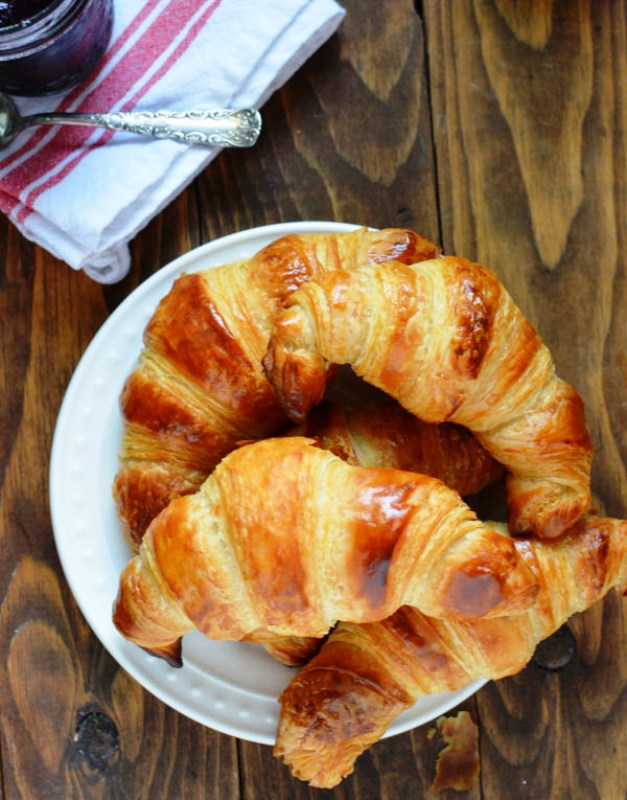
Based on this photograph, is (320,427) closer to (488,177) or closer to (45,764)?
(488,177)

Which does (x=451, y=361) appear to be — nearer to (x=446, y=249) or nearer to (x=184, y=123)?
(x=446, y=249)

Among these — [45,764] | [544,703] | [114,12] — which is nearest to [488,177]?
[114,12]

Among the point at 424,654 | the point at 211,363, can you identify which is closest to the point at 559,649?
the point at 424,654

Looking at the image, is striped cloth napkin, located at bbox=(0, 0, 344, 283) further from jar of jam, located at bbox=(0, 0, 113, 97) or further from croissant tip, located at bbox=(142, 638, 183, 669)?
croissant tip, located at bbox=(142, 638, 183, 669)

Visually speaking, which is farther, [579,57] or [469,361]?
[579,57]

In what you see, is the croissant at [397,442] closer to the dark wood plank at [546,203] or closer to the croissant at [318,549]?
the croissant at [318,549]

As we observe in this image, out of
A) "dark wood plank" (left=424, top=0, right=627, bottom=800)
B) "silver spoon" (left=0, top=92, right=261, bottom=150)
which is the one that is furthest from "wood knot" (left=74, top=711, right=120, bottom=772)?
"silver spoon" (left=0, top=92, right=261, bottom=150)
